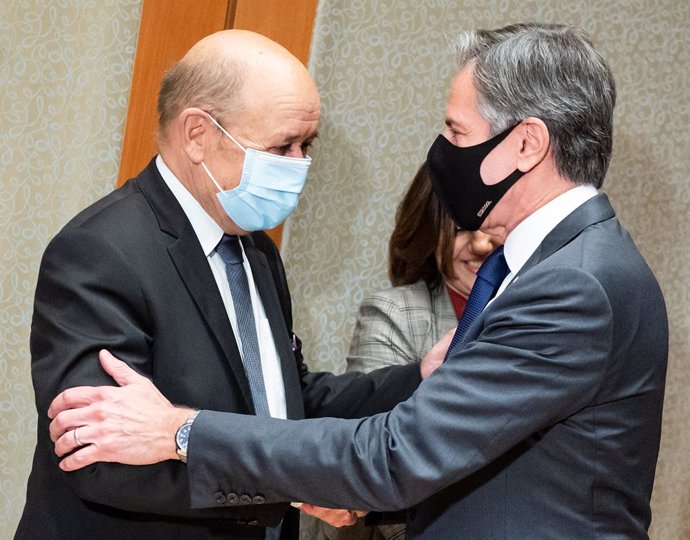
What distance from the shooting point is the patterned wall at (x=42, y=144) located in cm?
268

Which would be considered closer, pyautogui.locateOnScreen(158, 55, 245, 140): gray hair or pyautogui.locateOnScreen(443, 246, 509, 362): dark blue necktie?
pyautogui.locateOnScreen(443, 246, 509, 362): dark blue necktie

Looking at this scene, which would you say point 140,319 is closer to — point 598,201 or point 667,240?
point 598,201

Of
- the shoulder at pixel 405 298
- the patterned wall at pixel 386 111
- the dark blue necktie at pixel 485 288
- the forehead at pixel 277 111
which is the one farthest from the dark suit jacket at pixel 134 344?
the patterned wall at pixel 386 111

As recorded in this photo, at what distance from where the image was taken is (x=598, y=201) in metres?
1.68

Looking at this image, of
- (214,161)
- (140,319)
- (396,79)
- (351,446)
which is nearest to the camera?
(351,446)

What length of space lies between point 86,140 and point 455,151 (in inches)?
52.6

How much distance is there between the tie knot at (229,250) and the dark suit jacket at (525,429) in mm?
454

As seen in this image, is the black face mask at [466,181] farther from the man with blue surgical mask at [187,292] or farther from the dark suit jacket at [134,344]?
the dark suit jacket at [134,344]

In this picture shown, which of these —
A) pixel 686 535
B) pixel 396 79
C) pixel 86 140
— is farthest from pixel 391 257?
pixel 686 535

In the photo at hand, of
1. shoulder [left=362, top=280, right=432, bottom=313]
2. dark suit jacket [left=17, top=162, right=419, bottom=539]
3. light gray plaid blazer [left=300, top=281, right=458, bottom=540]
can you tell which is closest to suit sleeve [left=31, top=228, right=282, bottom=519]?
dark suit jacket [left=17, top=162, right=419, bottom=539]

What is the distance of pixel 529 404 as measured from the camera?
149cm

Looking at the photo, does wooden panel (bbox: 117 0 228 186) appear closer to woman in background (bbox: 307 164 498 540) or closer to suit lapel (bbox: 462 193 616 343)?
woman in background (bbox: 307 164 498 540)

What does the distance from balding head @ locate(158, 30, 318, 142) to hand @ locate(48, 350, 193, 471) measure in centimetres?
58

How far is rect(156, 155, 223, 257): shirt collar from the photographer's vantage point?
193 centimetres
